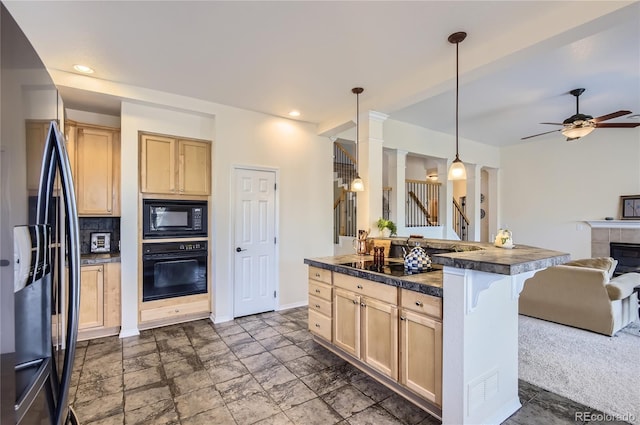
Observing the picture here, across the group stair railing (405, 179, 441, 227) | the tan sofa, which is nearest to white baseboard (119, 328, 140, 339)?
the tan sofa

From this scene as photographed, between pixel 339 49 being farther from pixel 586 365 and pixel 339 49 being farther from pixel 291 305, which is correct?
pixel 586 365

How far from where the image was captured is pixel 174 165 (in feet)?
A: 12.9

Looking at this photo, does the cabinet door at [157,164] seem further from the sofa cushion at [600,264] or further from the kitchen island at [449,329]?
the sofa cushion at [600,264]

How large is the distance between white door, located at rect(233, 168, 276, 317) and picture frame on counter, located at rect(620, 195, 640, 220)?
21.7 ft

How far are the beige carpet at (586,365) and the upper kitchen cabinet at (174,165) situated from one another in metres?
4.07

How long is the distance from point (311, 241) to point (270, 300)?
1.09 metres

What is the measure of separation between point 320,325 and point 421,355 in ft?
4.11

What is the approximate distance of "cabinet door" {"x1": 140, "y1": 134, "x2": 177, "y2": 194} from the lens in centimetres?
374

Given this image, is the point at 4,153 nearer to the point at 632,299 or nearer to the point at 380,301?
the point at 380,301

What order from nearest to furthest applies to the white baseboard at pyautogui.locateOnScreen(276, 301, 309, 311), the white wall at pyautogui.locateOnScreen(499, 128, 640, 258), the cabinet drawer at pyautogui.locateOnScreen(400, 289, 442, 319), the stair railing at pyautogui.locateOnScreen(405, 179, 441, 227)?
the cabinet drawer at pyautogui.locateOnScreen(400, 289, 442, 319)
the white baseboard at pyautogui.locateOnScreen(276, 301, 309, 311)
the white wall at pyautogui.locateOnScreen(499, 128, 640, 258)
the stair railing at pyautogui.locateOnScreen(405, 179, 441, 227)

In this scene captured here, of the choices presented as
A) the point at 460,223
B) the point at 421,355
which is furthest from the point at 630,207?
the point at 421,355

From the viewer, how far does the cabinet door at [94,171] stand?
363 centimetres

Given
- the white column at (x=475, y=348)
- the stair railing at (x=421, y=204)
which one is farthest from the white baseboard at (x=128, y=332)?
the stair railing at (x=421, y=204)

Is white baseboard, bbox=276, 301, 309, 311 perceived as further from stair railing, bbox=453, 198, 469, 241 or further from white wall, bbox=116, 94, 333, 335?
stair railing, bbox=453, 198, 469, 241
